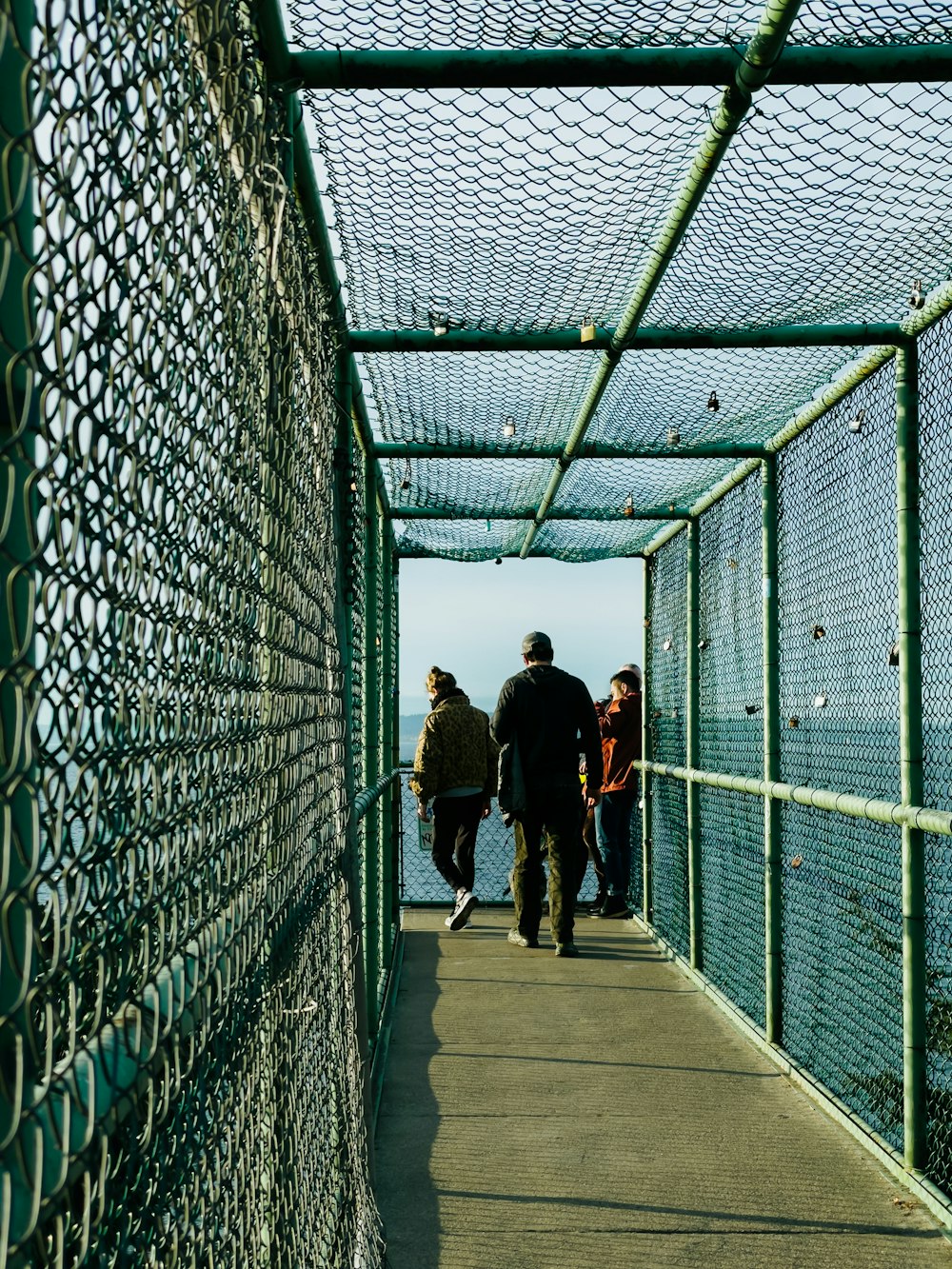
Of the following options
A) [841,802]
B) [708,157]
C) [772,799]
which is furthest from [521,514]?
[708,157]

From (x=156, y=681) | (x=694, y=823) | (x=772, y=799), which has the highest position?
(x=156, y=681)

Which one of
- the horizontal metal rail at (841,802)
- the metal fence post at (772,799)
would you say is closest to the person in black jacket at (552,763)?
the horizontal metal rail at (841,802)

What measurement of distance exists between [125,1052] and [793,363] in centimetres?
424

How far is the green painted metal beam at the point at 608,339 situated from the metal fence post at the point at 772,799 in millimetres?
1488

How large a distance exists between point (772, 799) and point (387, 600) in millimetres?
2965

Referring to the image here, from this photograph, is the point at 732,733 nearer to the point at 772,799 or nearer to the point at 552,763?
the point at 772,799

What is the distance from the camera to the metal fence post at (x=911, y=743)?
13.6 ft

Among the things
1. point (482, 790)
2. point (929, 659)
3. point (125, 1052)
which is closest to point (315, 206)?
point (125, 1052)

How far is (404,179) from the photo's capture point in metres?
3.06

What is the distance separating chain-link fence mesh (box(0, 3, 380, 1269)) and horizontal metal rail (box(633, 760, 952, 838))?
2.17 metres

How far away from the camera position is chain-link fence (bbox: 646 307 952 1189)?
423 cm

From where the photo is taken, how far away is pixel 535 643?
8.27 metres

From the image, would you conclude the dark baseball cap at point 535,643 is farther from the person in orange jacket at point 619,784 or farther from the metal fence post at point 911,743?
the metal fence post at point 911,743

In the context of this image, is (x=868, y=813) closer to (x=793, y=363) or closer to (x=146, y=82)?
(x=793, y=363)
